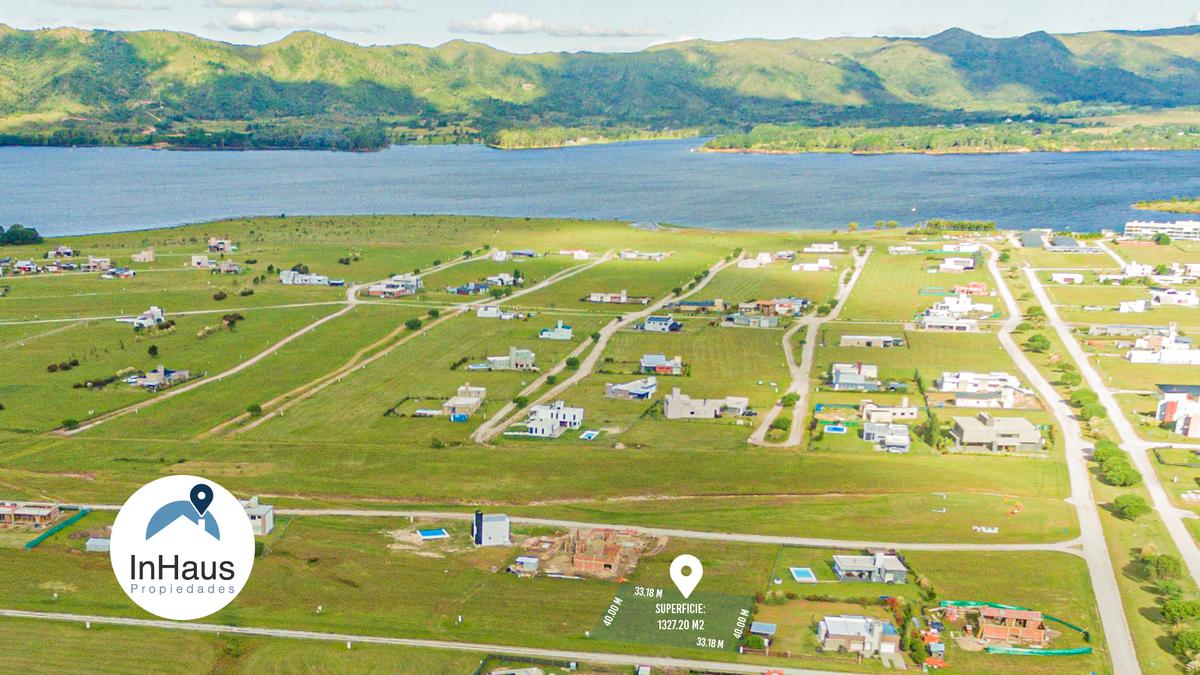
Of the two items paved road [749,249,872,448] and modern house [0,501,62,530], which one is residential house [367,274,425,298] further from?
modern house [0,501,62,530]

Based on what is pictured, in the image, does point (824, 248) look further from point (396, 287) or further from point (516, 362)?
point (516, 362)

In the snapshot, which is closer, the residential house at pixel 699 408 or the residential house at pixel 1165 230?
the residential house at pixel 699 408

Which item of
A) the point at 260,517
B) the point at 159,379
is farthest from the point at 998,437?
the point at 159,379

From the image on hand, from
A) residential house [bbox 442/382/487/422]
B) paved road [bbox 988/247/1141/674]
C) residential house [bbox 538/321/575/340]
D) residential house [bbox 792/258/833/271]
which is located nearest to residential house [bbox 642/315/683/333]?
residential house [bbox 538/321/575/340]

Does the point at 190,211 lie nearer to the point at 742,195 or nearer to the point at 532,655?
the point at 742,195

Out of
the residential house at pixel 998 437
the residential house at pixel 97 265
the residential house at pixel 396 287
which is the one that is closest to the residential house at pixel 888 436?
the residential house at pixel 998 437

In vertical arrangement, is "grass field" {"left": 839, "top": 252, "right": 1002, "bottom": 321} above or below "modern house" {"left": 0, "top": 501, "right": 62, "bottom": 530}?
above

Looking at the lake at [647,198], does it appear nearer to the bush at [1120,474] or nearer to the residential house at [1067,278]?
the residential house at [1067,278]
